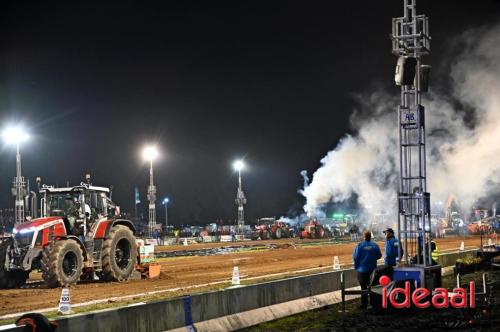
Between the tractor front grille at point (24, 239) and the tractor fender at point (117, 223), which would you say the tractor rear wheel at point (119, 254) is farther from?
the tractor front grille at point (24, 239)

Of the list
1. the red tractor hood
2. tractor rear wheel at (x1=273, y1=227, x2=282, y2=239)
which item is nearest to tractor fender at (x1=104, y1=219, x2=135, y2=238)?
the red tractor hood

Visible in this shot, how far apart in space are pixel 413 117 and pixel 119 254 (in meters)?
10.3

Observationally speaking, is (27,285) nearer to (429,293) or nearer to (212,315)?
(212,315)

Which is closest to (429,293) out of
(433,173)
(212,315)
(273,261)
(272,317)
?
(272,317)

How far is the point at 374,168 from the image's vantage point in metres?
55.6

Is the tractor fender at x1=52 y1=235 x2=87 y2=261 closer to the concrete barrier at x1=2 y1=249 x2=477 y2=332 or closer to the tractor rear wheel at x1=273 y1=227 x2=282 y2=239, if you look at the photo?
the concrete barrier at x1=2 y1=249 x2=477 y2=332

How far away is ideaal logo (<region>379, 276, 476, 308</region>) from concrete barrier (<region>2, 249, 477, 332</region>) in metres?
1.67

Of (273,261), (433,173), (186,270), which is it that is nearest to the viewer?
(186,270)

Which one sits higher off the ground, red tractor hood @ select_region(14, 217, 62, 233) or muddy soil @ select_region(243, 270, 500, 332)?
red tractor hood @ select_region(14, 217, 62, 233)

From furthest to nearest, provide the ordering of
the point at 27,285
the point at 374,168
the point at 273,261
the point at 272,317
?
the point at 374,168, the point at 273,261, the point at 27,285, the point at 272,317

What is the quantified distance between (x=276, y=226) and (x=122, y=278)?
39229mm

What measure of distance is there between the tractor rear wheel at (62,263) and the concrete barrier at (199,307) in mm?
7005

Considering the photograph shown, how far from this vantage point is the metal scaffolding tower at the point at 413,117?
48.2 feet

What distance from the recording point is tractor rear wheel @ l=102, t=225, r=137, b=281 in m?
19.5
